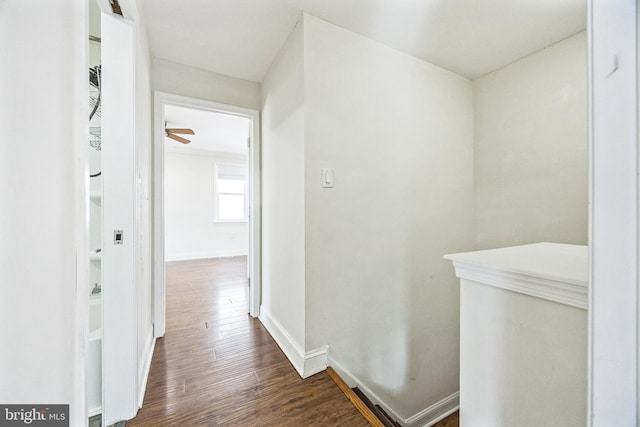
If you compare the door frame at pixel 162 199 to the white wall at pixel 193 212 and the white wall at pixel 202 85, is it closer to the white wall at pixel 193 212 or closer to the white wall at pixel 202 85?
the white wall at pixel 202 85

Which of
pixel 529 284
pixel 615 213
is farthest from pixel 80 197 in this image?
pixel 529 284

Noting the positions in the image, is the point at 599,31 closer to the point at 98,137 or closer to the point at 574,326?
the point at 574,326

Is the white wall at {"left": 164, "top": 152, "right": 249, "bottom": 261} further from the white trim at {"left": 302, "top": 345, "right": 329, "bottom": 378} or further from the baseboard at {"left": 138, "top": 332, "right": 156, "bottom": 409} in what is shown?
the white trim at {"left": 302, "top": 345, "right": 329, "bottom": 378}

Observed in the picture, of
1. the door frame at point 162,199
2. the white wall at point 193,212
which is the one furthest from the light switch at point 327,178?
the white wall at point 193,212

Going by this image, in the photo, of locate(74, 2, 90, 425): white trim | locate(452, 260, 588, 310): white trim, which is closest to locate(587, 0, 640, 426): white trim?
locate(452, 260, 588, 310): white trim

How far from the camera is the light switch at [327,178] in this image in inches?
64.8

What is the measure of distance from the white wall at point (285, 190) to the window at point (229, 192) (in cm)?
368

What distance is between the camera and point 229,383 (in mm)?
1519

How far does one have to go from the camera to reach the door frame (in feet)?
6.81

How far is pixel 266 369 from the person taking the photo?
1647 millimetres

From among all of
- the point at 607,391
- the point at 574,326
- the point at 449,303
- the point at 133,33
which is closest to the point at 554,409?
the point at 574,326

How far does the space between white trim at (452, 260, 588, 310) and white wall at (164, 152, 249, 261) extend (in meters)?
5.60

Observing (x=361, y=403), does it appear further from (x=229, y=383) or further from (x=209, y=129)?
(x=209, y=129)

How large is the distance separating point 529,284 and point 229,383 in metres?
1.66
